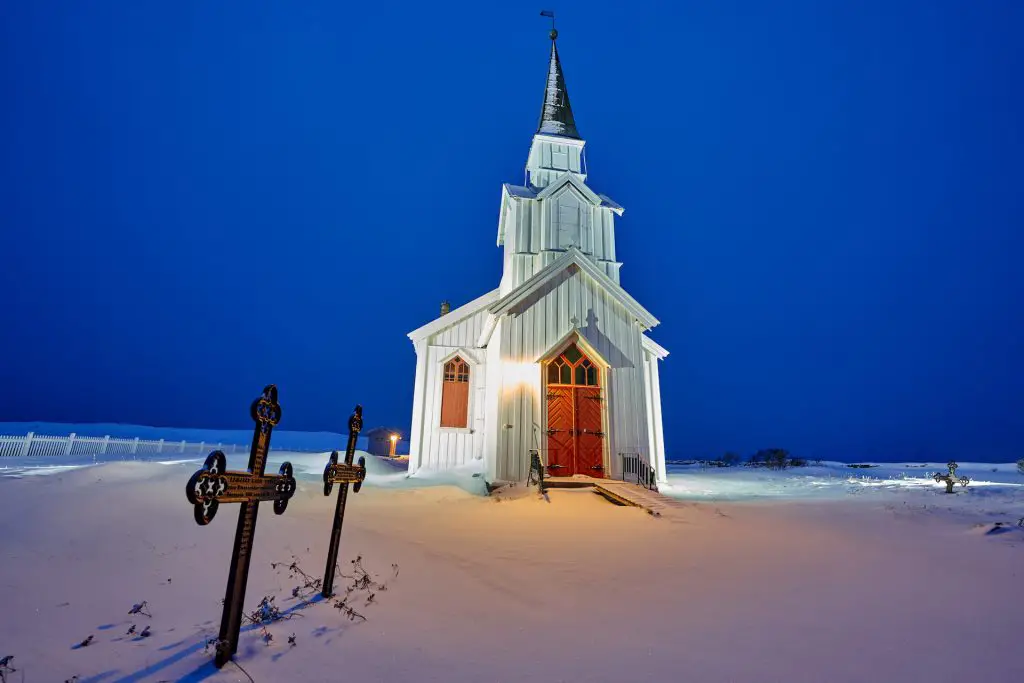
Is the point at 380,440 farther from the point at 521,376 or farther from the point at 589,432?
the point at 589,432

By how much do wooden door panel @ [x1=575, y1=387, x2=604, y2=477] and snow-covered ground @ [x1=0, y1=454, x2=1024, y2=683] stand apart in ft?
16.5

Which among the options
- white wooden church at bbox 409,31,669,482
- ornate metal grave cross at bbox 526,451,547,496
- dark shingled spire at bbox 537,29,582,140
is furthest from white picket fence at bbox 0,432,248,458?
dark shingled spire at bbox 537,29,582,140

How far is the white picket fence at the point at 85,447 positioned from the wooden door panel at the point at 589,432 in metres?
10.3

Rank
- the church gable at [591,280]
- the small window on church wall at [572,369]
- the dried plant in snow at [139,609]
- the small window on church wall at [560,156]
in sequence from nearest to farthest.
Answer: the dried plant in snow at [139,609], the small window on church wall at [572,369], the church gable at [591,280], the small window on church wall at [560,156]

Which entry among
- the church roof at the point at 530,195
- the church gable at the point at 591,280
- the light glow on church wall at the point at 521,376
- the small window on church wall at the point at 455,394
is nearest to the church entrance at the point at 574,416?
the light glow on church wall at the point at 521,376

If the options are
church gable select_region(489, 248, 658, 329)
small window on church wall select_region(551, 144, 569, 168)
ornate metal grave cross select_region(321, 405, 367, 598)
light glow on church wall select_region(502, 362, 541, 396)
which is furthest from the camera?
small window on church wall select_region(551, 144, 569, 168)

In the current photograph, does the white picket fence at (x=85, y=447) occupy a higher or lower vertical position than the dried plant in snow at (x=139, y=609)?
higher

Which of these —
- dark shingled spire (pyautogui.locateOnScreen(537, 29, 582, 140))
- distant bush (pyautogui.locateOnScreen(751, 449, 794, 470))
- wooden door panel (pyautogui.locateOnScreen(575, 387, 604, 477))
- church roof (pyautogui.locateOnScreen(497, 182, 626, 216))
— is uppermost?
dark shingled spire (pyautogui.locateOnScreen(537, 29, 582, 140))

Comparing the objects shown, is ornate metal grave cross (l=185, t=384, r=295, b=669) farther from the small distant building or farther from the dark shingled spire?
the small distant building

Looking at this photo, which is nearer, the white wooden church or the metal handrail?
the metal handrail

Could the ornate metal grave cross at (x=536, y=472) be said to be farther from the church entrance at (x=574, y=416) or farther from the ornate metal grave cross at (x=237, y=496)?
the ornate metal grave cross at (x=237, y=496)

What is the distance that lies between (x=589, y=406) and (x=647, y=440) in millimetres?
1843

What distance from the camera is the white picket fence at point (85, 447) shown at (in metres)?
15.8

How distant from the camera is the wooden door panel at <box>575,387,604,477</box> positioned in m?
12.3
